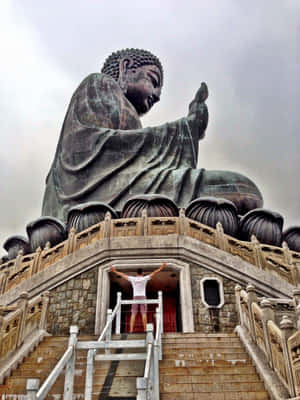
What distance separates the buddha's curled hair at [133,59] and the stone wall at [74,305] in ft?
52.5

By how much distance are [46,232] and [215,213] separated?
210 inches

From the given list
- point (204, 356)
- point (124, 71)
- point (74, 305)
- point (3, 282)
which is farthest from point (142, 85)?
point (204, 356)

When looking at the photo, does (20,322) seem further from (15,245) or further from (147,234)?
(15,245)

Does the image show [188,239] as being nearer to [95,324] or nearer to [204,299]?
[204,299]

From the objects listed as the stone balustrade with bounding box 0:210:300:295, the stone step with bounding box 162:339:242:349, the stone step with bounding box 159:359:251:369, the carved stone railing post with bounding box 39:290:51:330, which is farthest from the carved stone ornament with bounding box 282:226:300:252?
the carved stone railing post with bounding box 39:290:51:330

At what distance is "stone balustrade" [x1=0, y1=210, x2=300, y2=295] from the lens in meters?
9.44

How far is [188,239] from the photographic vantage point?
9430 millimetres

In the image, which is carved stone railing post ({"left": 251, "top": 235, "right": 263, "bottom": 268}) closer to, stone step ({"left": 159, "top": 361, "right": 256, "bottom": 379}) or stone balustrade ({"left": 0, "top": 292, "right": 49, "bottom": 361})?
stone step ({"left": 159, "top": 361, "right": 256, "bottom": 379})

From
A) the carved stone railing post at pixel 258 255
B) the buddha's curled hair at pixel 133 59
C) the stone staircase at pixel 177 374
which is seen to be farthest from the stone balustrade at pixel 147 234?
the buddha's curled hair at pixel 133 59

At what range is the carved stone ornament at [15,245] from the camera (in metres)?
13.4

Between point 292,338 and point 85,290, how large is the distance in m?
5.82

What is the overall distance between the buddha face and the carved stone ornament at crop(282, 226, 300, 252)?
1256 cm

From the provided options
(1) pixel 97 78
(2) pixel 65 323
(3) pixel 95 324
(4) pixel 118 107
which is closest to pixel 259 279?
(3) pixel 95 324

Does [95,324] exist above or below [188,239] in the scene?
below
